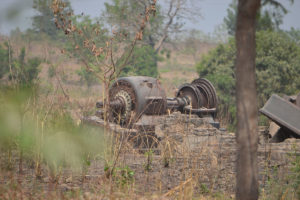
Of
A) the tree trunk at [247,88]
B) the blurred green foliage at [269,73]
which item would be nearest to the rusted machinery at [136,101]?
the blurred green foliage at [269,73]

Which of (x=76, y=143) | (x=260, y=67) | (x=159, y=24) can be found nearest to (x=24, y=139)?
(x=76, y=143)

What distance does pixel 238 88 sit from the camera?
3049 millimetres

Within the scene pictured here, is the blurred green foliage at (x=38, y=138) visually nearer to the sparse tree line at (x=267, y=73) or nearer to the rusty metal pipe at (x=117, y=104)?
the rusty metal pipe at (x=117, y=104)

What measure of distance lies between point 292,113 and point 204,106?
11.7 ft

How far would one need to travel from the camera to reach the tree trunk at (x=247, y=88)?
2.99 meters

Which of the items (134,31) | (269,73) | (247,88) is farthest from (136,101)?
(134,31)

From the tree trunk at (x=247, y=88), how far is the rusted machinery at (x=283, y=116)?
17.7 ft

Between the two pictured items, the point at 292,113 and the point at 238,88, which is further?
the point at 292,113

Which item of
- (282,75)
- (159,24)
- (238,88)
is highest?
(159,24)

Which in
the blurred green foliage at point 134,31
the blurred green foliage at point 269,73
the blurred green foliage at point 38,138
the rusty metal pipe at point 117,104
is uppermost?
the blurred green foliage at point 134,31

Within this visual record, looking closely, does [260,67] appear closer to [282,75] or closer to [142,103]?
[282,75]

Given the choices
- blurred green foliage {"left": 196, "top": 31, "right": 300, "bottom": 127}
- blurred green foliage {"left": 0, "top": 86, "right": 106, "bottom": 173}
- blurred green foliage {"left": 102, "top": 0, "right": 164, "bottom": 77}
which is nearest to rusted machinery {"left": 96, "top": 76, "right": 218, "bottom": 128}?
blurred green foliage {"left": 0, "top": 86, "right": 106, "bottom": 173}

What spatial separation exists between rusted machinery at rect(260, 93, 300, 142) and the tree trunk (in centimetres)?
540

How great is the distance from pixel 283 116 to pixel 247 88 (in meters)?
5.70
